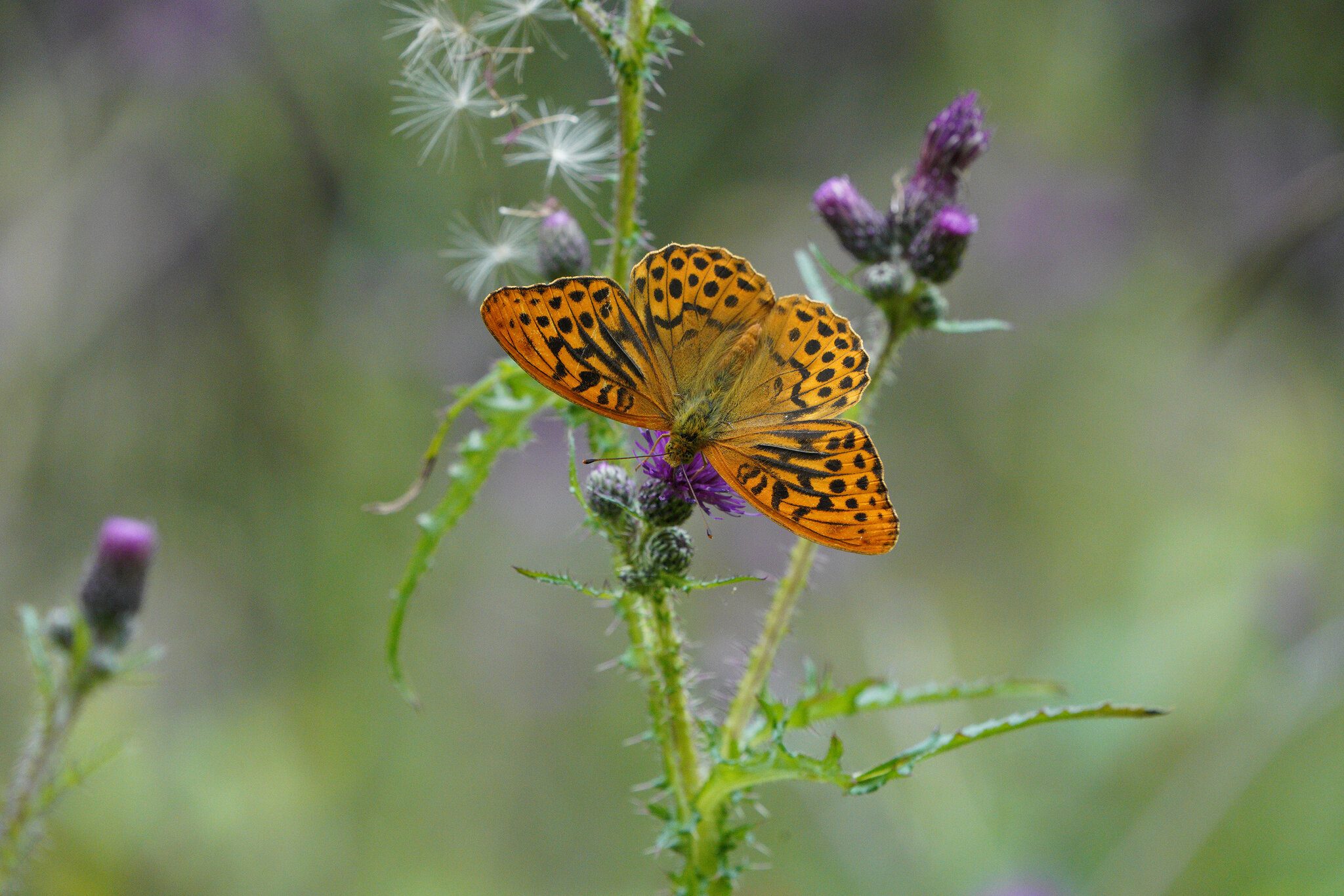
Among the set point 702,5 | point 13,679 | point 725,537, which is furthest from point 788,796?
point 702,5

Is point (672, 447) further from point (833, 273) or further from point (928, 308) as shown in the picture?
point (928, 308)

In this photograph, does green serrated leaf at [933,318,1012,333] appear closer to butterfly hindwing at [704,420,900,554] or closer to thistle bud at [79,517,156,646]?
butterfly hindwing at [704,420,900,554]

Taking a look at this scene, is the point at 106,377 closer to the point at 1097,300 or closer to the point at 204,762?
the point at 204,762

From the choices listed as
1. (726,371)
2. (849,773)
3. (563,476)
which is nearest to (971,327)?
(726,371)

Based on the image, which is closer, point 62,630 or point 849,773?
point 849,773

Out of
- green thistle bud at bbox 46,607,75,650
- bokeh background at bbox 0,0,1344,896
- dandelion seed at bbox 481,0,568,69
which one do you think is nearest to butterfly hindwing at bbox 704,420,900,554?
dandelion seed at bbox 481,0,568,69

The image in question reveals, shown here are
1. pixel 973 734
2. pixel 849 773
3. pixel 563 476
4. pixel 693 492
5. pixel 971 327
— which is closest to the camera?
pixel 973 734

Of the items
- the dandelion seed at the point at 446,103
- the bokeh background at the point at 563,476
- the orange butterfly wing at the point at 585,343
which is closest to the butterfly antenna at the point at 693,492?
the orange butterfly wing at the point at 585,343
